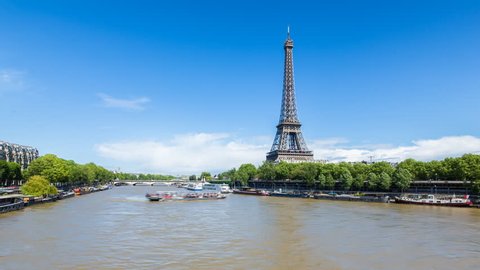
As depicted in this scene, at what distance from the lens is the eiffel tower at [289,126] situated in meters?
154

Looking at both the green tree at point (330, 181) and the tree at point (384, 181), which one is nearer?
the tree at point (384, 181)

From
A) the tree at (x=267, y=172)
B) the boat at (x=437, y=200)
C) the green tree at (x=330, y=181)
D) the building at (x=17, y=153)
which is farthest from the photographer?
the building at (x=17, y=153)

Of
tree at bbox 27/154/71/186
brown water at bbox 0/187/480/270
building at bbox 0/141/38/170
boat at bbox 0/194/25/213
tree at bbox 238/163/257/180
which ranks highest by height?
building at bbox 0/141/38/170

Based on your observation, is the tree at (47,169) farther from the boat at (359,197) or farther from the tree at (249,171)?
the tree at (249,171)

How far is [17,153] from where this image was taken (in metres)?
155

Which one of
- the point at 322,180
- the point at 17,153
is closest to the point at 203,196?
the point at 322,180

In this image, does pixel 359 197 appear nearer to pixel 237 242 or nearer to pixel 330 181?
pixel 330 181

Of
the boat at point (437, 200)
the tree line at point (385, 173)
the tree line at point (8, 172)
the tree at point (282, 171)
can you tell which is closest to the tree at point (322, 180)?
the tree line at point (385, 173)

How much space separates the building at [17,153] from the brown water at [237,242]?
10245 centimetres

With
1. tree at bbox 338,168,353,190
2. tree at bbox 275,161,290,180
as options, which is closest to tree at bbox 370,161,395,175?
tree at bbox 338,168,353,190

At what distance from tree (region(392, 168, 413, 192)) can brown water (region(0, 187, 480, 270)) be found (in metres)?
33.9

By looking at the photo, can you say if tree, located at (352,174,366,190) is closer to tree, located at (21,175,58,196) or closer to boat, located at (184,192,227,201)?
boat, located at (184,192,227,201)

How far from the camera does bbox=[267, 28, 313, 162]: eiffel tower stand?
154 metres

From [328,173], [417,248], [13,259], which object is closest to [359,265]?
[417,248]
